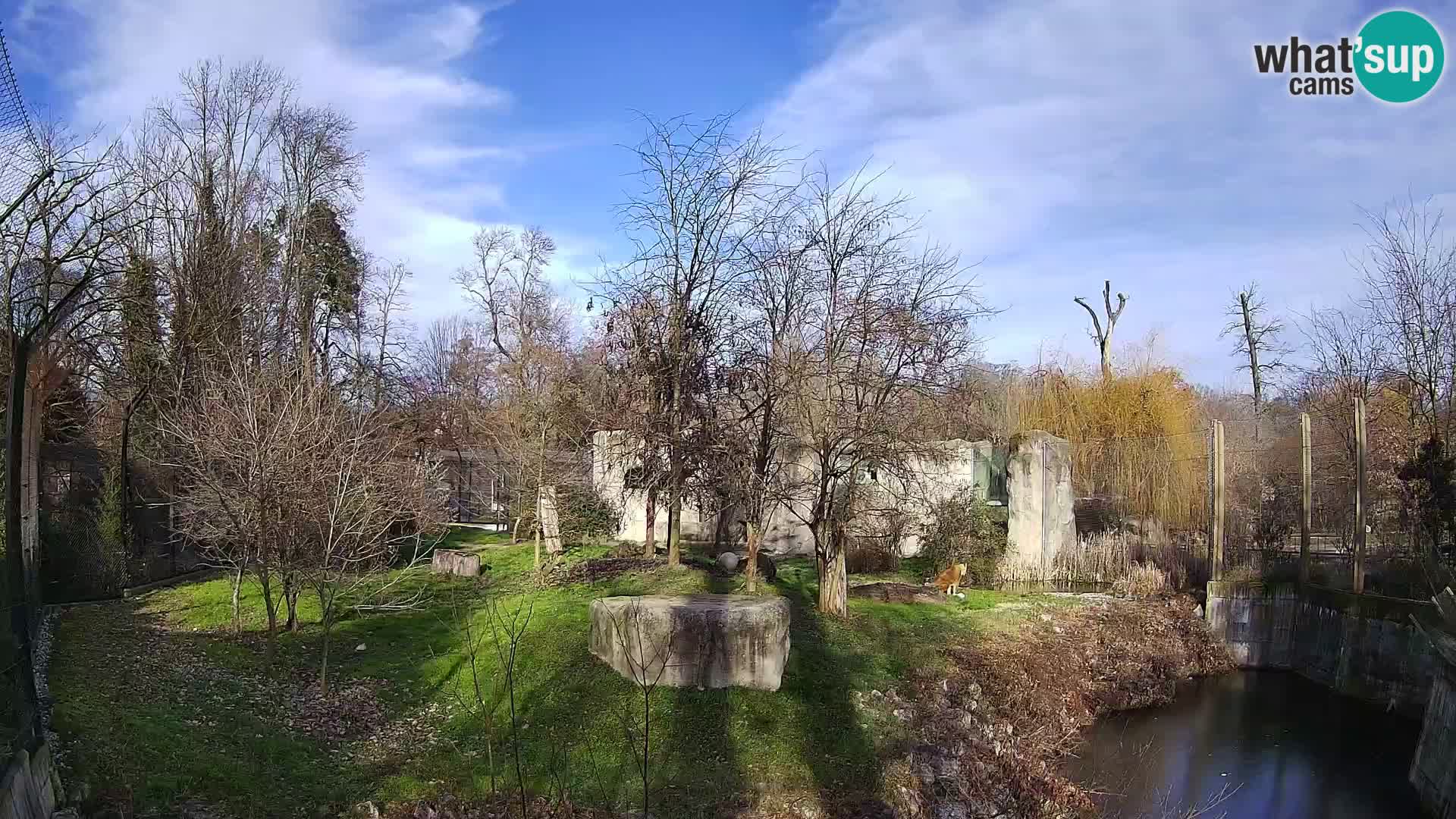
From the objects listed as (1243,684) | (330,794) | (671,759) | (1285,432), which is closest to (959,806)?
(671,759)

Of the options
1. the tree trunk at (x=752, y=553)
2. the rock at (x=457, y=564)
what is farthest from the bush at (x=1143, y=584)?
the rock at (x=457, y=564)

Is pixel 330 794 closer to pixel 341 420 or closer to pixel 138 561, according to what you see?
pixel 341 420

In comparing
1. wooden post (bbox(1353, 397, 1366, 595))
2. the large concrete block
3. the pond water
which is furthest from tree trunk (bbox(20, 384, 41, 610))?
wooden post (bbox(1353, 397, 1366, 595))

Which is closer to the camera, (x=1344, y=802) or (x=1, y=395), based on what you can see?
(x=1344, y=802)

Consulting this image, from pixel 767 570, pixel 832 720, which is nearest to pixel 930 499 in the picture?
pixel 767 570

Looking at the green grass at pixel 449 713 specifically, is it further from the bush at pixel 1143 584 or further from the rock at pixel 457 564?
the bush at pixel 1143 584

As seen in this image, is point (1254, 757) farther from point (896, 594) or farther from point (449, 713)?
point (449, 713)

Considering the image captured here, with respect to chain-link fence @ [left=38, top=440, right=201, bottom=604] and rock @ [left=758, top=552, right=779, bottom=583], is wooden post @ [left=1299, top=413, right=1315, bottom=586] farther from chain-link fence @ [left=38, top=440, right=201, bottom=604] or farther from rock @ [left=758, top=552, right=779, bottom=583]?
chain-link fence @ [left=38, top=440, right=201, bottom=604]
